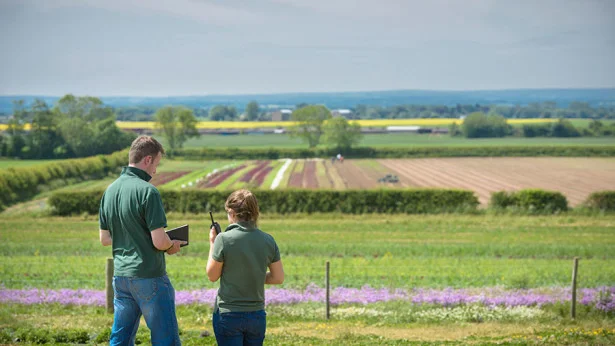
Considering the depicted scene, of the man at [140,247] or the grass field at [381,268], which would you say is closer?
the man at [140,247]

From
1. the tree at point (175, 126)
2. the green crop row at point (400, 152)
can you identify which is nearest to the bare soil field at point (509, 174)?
the green crop row at point (400, 152)

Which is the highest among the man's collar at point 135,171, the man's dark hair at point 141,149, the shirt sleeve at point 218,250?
the man's dark hair at point 141,149

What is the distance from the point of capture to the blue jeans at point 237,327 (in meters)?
5.08

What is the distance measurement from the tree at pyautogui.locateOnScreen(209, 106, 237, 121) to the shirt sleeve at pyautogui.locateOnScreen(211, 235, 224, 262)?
3992 inches

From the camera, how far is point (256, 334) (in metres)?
5.14

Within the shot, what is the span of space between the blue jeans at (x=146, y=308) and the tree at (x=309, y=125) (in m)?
74.7

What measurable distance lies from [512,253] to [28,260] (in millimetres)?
16322

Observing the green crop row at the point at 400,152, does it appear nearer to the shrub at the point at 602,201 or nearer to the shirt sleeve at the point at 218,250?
the shrub at the point at 602,201

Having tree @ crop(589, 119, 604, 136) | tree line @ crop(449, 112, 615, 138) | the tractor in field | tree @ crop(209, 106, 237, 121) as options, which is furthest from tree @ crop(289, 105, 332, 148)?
tree @ crop(589, 119, 604, 136)

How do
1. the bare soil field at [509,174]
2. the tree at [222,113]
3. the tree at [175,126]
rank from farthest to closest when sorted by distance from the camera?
the tree at [222,113]
the tree at [175,126]
the bare soil field at [509,174]

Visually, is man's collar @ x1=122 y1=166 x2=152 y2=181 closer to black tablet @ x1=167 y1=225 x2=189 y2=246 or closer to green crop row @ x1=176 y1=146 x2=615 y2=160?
black tablet @ x1=167 y1=225 x2=189 y2=246

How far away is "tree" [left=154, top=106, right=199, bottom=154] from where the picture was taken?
6581 centimetres

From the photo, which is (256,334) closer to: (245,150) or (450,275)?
(450,275)

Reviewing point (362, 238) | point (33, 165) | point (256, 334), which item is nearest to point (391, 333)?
point (256, 334)
